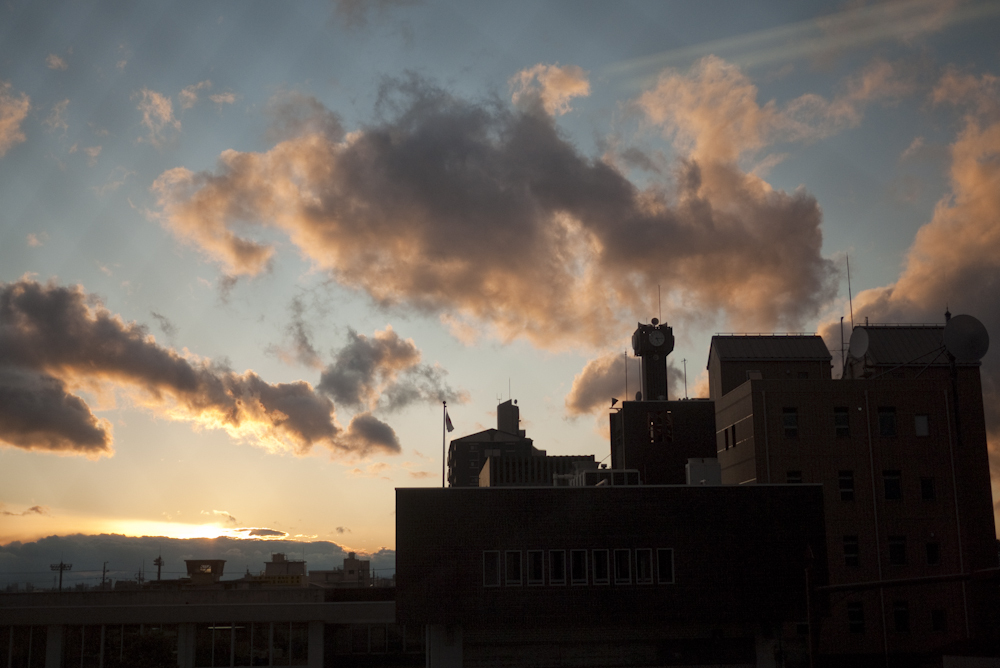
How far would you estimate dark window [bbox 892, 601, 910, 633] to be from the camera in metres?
54.1

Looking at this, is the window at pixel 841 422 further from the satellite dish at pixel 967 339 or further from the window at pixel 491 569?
the window at pixel 491 569

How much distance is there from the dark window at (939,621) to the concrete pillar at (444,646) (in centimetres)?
3207

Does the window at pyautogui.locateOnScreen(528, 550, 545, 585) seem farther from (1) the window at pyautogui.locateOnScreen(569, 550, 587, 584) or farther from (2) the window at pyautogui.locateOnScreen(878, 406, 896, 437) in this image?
(2) the window at pyautogui.locateOnScreen(878, 406, 896, 437)

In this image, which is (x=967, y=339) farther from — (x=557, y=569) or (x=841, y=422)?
(x=557, y=569)

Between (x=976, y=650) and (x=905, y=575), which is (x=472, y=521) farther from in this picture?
(x=976, y=650)

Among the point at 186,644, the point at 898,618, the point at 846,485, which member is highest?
the point at 846,485

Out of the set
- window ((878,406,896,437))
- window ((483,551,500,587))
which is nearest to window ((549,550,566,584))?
window ((483,551,500,587))

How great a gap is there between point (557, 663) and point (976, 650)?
96.6 feet

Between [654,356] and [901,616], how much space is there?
32.2 meters

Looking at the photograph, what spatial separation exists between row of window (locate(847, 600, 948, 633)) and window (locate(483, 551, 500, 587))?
85.3ft

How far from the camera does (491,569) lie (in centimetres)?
4144

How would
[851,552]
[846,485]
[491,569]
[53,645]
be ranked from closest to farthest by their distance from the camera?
[491,569] < [53,645] < [851,552] < [846,485]

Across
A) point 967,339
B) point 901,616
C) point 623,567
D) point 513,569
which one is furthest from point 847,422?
point 513,569

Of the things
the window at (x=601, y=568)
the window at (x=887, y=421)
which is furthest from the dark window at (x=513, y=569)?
the window at (x=887, y=421)
